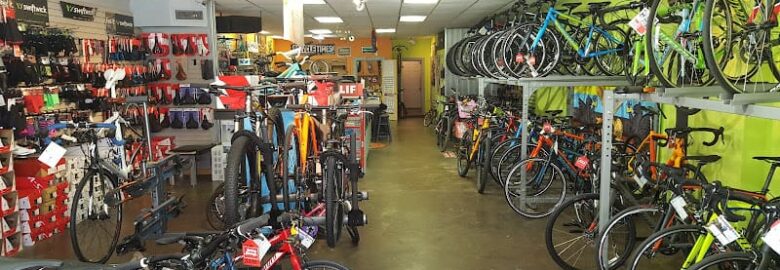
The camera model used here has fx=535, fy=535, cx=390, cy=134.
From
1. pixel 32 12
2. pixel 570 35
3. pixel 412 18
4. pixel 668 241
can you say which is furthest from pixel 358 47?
pixel 668 241

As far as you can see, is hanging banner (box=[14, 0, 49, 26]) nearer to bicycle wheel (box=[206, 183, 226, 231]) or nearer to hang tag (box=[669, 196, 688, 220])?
bicycle wheel (box=[206, 183, 226, 231])

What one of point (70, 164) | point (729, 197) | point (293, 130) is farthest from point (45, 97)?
point (729, 197)

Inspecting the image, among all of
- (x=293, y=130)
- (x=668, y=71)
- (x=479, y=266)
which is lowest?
(x=479, y=266)

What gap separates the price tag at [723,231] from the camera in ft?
7.88

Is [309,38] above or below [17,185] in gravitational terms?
above

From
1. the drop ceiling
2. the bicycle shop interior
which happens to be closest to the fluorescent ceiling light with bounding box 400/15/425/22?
the drop ceiling

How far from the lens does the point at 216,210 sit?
472 centimetres

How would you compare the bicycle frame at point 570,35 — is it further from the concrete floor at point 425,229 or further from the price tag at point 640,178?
the price tag at point 640,178

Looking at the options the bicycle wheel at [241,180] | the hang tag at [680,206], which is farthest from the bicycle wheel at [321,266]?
the hang tag at [680,206]

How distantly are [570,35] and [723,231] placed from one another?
360 cm

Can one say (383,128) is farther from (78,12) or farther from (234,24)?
(78,12)

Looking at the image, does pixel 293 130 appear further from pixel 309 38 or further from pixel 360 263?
pixel 309 38

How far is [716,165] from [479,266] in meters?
2.11

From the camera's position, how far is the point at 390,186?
6.61 metres
